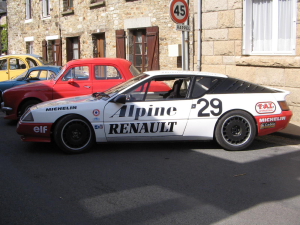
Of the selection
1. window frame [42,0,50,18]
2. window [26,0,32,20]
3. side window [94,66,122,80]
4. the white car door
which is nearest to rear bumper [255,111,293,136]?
the white car door

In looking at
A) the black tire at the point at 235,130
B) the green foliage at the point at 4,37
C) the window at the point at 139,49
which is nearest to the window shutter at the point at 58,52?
the window at the point at 139,49

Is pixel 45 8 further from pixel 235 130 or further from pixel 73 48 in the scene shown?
pixel 235 130

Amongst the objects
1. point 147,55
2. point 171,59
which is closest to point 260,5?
point 171,59

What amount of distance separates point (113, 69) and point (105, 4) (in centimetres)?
864

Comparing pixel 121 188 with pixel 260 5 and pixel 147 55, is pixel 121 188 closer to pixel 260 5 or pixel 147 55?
pixel 260 5

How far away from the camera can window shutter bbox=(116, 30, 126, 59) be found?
16562mm

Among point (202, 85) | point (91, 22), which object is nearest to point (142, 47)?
point (91, 22)

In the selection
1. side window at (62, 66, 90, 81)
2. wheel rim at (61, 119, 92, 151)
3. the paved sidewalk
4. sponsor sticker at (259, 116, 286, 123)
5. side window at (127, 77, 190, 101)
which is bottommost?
the paved sidewalk

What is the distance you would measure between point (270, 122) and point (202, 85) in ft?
4.36

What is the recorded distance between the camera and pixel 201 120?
7.06 metres

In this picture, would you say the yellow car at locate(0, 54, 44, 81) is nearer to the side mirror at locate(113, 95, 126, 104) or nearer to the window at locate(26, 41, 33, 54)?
the side mirror at locate(113, 95, 126, 104)

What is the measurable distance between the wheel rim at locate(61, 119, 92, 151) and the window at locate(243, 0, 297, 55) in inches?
236

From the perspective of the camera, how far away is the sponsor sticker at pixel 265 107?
7129 mm

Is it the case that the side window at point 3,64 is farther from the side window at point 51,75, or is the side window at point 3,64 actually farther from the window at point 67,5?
the window at point 67,5
